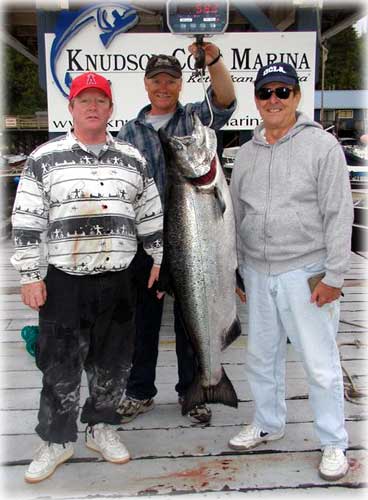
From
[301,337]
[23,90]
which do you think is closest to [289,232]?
[301,337]

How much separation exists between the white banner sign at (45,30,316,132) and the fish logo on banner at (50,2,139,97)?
0.6 inches

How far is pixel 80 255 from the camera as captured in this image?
2.35m

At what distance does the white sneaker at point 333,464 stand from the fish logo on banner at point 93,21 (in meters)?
3.12

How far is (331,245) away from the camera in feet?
7.41

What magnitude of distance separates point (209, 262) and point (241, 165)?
468mm

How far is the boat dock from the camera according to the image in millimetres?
2334

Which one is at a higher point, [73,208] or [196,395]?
[73,208]

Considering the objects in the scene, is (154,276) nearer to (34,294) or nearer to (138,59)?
(34,294)

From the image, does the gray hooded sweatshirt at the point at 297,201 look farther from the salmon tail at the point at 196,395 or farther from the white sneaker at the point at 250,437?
the white sneaker at the point at 250,437

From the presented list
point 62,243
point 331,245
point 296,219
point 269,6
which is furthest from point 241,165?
point 269,6

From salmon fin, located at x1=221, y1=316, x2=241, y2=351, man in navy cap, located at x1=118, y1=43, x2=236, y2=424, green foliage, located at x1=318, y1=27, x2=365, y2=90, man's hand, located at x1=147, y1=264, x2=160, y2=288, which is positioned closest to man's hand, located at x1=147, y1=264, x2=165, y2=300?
man's hand, located at x1=147, y1=264, x2=160, y2=288

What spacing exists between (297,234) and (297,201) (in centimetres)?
14

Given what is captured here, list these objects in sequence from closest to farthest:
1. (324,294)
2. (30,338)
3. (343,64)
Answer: (324,294) → (30,338) → (343,64)

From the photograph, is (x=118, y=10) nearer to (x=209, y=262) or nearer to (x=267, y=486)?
(x=209, y=262)
